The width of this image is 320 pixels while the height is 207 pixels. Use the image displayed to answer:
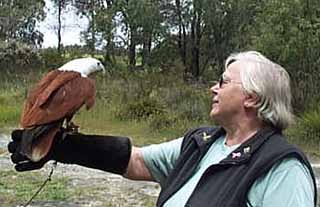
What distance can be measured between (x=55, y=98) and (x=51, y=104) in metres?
0.10

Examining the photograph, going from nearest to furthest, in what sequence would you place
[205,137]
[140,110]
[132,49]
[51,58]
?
[205,137] < [140,110] < [51,58] < [132,49]

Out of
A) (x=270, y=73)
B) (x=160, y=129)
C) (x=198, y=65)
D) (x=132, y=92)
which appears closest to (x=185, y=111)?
(x=160, y=129)

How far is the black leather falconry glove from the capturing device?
274 centimetres

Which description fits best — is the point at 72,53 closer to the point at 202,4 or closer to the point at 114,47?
the point at 114,47

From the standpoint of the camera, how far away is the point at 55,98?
9.46 ft

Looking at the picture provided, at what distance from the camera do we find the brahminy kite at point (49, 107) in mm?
2619

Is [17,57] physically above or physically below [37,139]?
below

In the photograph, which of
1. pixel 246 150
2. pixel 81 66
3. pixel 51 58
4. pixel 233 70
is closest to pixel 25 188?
pixel 81 66

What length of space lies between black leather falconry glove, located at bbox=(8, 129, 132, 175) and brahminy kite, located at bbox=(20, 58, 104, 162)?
6 cm

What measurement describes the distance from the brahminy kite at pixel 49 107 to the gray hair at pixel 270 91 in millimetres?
788

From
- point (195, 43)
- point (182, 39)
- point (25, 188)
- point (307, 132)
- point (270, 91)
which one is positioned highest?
point (182, 39)

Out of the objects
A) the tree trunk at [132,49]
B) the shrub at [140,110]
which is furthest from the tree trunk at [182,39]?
the shrub at [140,110]

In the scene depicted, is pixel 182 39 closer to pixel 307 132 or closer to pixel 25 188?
pixel 307 132

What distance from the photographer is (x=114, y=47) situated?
21.1m
